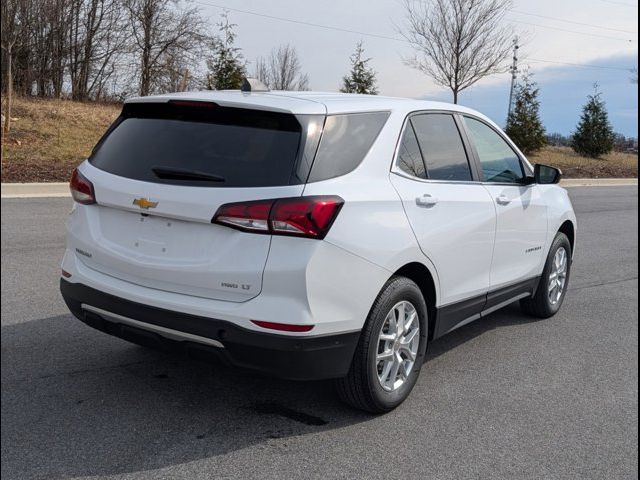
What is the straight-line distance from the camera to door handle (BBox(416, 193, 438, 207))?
382cm

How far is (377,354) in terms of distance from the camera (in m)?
3.59

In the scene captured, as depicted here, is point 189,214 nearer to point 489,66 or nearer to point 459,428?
point 459,428

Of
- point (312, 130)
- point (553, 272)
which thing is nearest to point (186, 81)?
point (553, 272)

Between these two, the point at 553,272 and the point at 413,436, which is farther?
the point at 553,272

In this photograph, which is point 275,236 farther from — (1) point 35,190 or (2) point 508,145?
(1) point 35,190

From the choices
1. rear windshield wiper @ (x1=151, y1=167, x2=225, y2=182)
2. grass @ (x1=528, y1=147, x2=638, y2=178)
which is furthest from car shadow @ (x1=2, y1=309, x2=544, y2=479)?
grass @ (x1=528, y1=147, x2=638, y2=178)

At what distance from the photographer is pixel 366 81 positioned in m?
25.4

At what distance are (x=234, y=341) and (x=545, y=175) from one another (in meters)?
3.39

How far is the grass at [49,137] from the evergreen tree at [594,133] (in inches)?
936

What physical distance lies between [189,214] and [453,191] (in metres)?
1.85

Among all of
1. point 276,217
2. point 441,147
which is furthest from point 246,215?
point 441,147

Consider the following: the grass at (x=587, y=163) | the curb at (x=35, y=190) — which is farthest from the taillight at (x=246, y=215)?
the grass at (x=587, y=163)

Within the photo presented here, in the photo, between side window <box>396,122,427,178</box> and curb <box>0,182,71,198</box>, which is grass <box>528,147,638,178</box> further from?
side window <box>396,122,427,178</box>

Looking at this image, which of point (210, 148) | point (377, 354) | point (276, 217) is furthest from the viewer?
point (377, 354)
